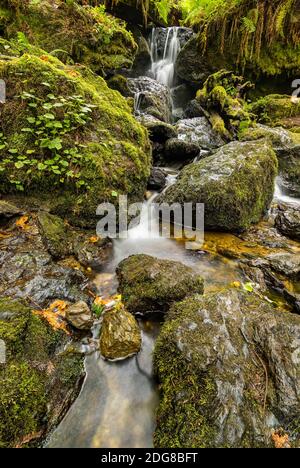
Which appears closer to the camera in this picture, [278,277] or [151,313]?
[151,313]

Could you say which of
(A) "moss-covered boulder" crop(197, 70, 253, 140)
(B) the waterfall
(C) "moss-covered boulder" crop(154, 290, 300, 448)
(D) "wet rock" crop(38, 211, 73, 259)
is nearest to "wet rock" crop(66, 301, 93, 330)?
(C) "moss-covered boulder" crop(154, 290, 300, 448)

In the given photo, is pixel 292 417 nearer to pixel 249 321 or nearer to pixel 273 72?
pixel 249 321

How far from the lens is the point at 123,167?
4.44 meters

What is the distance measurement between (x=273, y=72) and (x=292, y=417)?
13582 mm

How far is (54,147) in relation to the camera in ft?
12.4

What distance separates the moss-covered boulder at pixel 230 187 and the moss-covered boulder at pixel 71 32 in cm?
399

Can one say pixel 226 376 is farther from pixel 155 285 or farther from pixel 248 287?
pixel 248 287

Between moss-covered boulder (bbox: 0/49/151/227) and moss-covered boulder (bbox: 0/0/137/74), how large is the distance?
2.39 meters

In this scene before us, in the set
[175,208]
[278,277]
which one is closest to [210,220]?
[175,208]

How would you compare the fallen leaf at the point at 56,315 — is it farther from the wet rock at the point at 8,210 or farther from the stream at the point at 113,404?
the wet rock at the point at 8,210

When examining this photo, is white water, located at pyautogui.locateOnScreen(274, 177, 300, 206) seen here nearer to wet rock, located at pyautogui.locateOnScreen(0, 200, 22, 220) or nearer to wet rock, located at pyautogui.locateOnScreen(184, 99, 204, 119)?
wet rock, located at pyautogui.locateOnScreen(184, 99, 204, 119)

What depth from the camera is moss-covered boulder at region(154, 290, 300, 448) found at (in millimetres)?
1767

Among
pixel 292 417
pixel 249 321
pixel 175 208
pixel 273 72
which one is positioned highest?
pixel 273 72

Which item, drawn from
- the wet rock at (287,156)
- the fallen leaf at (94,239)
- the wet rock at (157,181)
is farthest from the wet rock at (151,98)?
the fallen leaf at (94,239)
